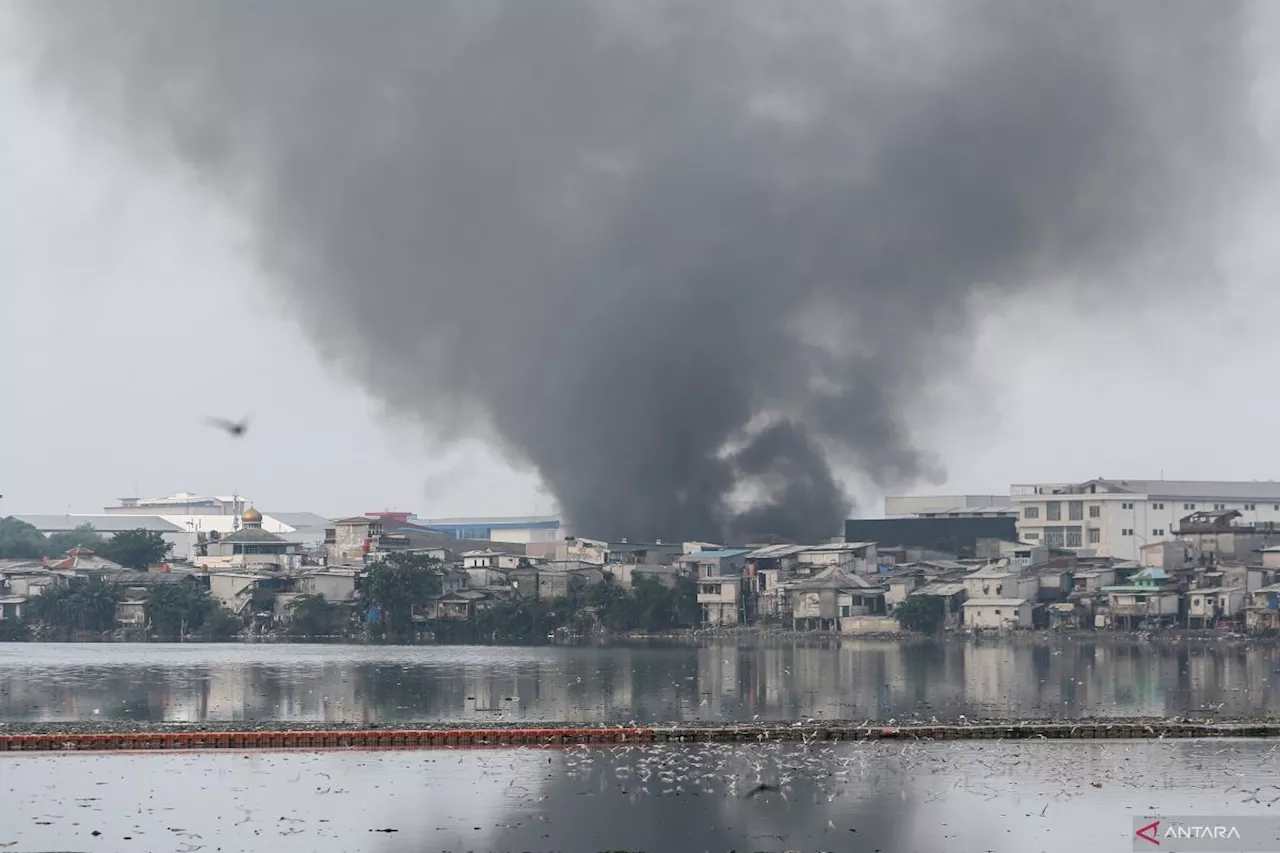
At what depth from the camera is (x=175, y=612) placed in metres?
95.8

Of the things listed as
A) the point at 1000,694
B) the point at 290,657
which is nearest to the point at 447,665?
the point at 290,657

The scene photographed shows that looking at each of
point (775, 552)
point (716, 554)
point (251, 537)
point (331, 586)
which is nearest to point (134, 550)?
point (251, 537)

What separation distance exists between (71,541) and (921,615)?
221 ft

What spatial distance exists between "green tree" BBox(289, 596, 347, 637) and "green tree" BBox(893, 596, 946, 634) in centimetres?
2819

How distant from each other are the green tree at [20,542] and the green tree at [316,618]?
28.0 meters

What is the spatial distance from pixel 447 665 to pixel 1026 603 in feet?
105

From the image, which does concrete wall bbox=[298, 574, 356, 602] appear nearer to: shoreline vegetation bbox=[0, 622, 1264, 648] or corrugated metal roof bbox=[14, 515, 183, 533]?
shoreline vegetation bbox=[0, 622, 1264, 648]

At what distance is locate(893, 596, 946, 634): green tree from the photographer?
8856 cm

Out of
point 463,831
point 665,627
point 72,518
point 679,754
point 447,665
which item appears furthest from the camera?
point 72,518

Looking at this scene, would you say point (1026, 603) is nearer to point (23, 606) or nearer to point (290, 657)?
point (290, 657)

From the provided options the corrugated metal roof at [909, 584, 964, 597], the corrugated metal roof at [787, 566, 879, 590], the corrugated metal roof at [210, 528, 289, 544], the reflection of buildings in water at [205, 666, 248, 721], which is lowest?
the reflection of buildings in water at [205, 666, 248, 721]

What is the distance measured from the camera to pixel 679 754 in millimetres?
36812

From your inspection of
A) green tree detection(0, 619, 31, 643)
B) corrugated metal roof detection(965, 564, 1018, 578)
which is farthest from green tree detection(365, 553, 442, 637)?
corrugated metal roof detection(965, 564, 1018, 578)

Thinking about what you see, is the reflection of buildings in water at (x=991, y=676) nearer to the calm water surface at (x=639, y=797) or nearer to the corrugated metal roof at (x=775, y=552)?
the calm water surface at (x=639, y=797)
